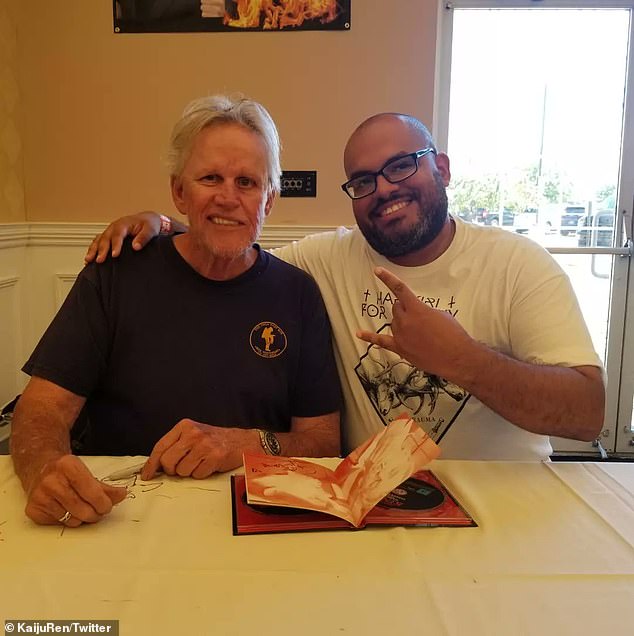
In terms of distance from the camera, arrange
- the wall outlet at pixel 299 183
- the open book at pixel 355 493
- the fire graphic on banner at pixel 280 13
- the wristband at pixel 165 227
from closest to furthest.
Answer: the open book at pixel 355 493 → the wristband at pixel 165 227 → the fire graphic on banner at pixel 280 13 → the wall outlet at pixel 299 183

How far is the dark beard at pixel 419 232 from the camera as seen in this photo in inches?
58.3

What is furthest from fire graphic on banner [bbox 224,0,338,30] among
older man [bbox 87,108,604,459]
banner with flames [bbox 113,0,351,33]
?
older man [bbox 87,108,604,459]

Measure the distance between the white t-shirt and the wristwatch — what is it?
312 millimetres

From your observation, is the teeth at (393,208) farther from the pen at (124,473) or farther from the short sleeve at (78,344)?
the pen at (124,473)

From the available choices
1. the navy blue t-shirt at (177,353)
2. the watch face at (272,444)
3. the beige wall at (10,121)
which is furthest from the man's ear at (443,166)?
the beige wall at (10,121)

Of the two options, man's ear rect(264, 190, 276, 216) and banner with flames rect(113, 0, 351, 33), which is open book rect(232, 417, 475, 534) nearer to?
man's ear rect(264, 190, 276, 216)

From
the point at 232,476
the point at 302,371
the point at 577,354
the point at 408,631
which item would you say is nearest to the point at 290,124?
the point at 302,371

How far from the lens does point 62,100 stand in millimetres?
2752

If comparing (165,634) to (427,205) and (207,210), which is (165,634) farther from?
(427,205)

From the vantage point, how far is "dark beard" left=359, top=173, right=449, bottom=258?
4.86 ft

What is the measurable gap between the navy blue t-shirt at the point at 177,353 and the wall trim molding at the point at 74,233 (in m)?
1.35

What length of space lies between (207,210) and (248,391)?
41 cm

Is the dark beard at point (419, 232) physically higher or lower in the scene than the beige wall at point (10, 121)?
lower

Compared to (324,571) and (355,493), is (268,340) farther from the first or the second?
(324,571)
